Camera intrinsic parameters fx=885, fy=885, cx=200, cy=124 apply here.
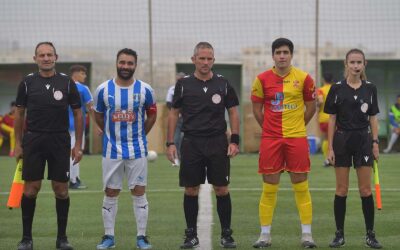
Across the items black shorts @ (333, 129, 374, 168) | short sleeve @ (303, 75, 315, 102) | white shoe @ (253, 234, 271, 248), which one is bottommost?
white shoe @ (253, 234, 271, 248)

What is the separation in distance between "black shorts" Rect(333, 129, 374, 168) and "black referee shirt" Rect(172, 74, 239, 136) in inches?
47.0

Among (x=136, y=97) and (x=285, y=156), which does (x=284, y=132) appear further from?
(x=136, y=97)

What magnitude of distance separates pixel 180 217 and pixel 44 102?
3.07 metres

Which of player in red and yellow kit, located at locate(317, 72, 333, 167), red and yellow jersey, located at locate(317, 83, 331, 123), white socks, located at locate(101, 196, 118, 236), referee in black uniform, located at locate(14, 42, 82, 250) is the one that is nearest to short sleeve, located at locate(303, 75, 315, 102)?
white socks, located at locate(101, 196, 118, 236)

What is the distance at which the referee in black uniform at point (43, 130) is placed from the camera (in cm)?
893

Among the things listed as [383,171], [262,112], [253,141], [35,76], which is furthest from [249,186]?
[253,141]

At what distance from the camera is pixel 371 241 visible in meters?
8.98

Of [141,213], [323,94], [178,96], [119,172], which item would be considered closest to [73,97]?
[119,172]

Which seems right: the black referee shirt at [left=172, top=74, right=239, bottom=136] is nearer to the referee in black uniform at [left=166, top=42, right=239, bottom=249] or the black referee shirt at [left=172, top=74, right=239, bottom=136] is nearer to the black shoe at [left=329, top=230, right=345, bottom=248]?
the referee in black uniform at [left=166, top=42, right=239, bottom=249]

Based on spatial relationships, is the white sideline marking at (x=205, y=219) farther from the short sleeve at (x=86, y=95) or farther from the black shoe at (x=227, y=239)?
the short sleeve at (x=86, y=95)

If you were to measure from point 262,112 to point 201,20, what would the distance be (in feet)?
54.7

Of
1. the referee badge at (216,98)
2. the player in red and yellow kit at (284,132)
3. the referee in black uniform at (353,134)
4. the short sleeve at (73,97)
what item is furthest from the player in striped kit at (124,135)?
the referee in black uniform at (353,134)

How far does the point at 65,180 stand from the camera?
9.03 m

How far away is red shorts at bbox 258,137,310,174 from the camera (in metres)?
9.15
